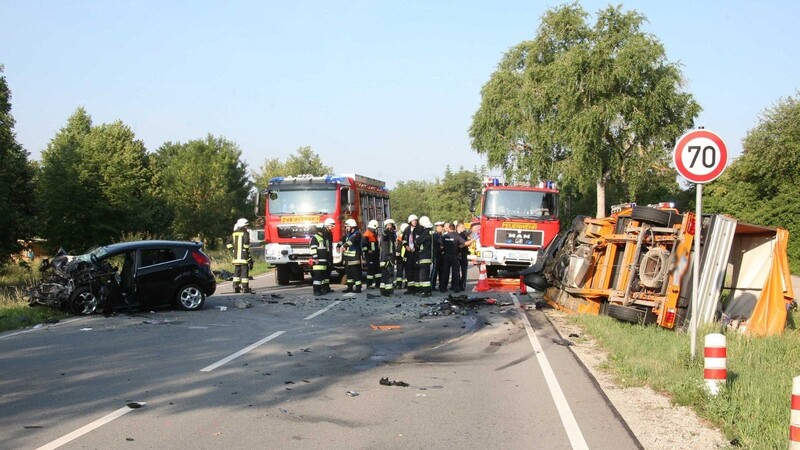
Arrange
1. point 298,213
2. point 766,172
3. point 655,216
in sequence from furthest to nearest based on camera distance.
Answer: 1. point 766,172
2. point 298,213
3. point 655,216

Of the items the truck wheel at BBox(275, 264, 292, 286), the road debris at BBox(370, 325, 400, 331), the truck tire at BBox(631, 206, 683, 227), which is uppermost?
the truck tire at BBox(631, 206, 683, 227)

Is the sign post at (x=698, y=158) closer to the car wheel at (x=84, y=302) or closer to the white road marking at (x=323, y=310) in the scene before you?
the white road marking at (x=323, y=310)

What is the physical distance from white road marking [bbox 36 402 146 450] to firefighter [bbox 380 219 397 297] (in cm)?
1199

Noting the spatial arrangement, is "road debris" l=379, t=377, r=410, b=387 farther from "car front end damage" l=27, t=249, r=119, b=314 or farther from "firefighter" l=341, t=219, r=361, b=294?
"firefighter" l=341, t=219, r=361, b=294

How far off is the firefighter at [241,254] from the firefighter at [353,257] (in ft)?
7.66

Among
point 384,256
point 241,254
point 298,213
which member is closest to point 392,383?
point 241,254

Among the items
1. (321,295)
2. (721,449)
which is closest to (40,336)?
(321,295)

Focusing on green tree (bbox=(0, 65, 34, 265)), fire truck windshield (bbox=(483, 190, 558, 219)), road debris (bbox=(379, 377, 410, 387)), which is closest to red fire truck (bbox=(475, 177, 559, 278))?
fire truck windshield (bbox=(483, 190, 558, 219))

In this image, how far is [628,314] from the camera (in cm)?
1279

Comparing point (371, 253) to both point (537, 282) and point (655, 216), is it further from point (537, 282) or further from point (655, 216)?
point (655, 216)

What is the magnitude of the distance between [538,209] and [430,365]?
1478 cm

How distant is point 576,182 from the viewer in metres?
37.6

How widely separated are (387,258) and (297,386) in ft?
38.7

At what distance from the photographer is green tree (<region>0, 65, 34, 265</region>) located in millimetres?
36719
